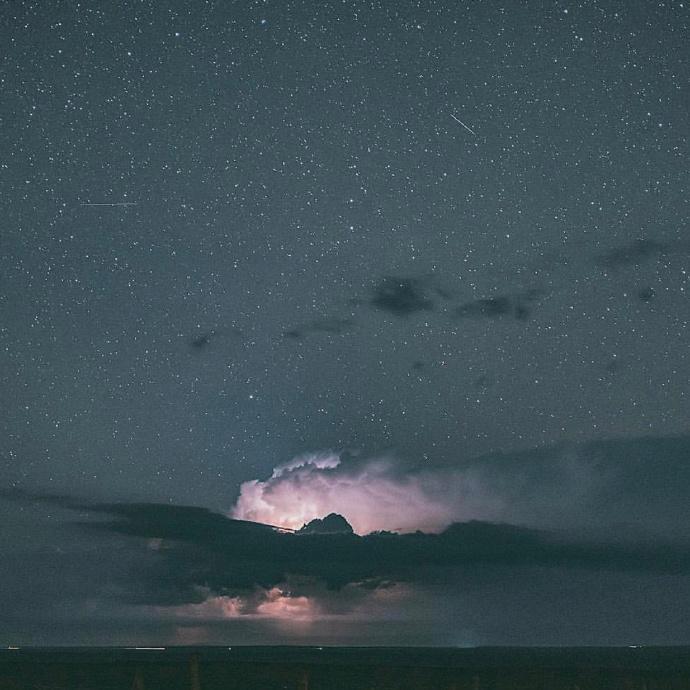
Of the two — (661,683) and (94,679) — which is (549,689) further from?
(94,679)

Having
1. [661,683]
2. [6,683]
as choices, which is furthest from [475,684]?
[661,683]

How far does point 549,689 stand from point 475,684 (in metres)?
50.4

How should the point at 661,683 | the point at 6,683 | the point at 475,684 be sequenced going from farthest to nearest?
the point at 661,683 < the point at 6,683 < the point at 475,684

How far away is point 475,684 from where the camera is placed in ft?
90.5

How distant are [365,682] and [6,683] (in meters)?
55.3

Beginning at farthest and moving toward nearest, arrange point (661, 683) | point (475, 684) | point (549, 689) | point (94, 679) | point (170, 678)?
point (170, 678) → point (94, 679) → point (549, 689) → point (661, 683) → point (475, 684)

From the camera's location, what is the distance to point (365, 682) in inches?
3632

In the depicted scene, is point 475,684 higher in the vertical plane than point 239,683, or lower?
higher

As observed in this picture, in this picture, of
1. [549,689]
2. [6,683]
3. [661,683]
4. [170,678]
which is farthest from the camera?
[170,678]

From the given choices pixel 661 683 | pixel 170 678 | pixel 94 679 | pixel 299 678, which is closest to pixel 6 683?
pixel 299 678

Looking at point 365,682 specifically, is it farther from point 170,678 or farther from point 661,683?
point 661,683

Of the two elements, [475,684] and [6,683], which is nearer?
[475,684]

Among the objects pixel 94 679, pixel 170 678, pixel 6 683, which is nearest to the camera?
pixel 6 683

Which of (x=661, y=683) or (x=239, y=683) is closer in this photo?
(x=661, y=683)
